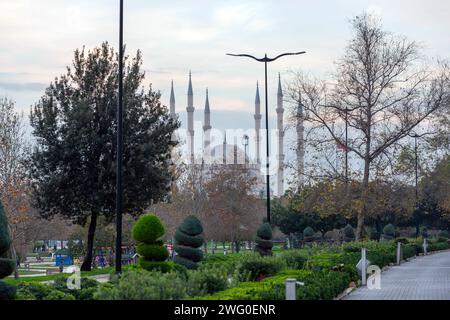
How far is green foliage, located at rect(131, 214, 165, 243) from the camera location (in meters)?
34.0

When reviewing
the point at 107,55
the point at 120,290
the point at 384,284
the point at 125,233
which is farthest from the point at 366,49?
the point at 120,290

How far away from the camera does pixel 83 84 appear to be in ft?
146

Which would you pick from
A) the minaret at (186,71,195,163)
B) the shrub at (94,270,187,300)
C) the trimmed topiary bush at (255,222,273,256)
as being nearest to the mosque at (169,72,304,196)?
the minaret at (186,71,195,163)

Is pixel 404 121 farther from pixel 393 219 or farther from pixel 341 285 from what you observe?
pixel 393 219

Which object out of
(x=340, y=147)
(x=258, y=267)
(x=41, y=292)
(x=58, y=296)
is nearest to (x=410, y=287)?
(x=258, y=267)

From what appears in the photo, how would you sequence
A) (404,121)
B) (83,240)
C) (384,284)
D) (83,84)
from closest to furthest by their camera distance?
(384,284) → (83,84) → (404,121) → (83,240)

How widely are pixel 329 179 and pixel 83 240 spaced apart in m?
21.7

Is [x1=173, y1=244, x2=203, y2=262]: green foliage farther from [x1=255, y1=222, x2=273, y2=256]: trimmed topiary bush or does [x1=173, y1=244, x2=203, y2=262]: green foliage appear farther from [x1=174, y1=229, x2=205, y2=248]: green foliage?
[x1=255, y1=222, x2=273, y2=256]: trimmed topiary bush

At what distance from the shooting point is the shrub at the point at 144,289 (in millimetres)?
16625

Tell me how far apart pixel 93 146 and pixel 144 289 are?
26.4 meters

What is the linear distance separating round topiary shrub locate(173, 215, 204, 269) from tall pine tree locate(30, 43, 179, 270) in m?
4.83

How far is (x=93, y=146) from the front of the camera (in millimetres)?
42469

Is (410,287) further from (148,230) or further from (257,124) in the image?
(257,124)

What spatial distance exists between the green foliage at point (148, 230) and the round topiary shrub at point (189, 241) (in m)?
4.11
